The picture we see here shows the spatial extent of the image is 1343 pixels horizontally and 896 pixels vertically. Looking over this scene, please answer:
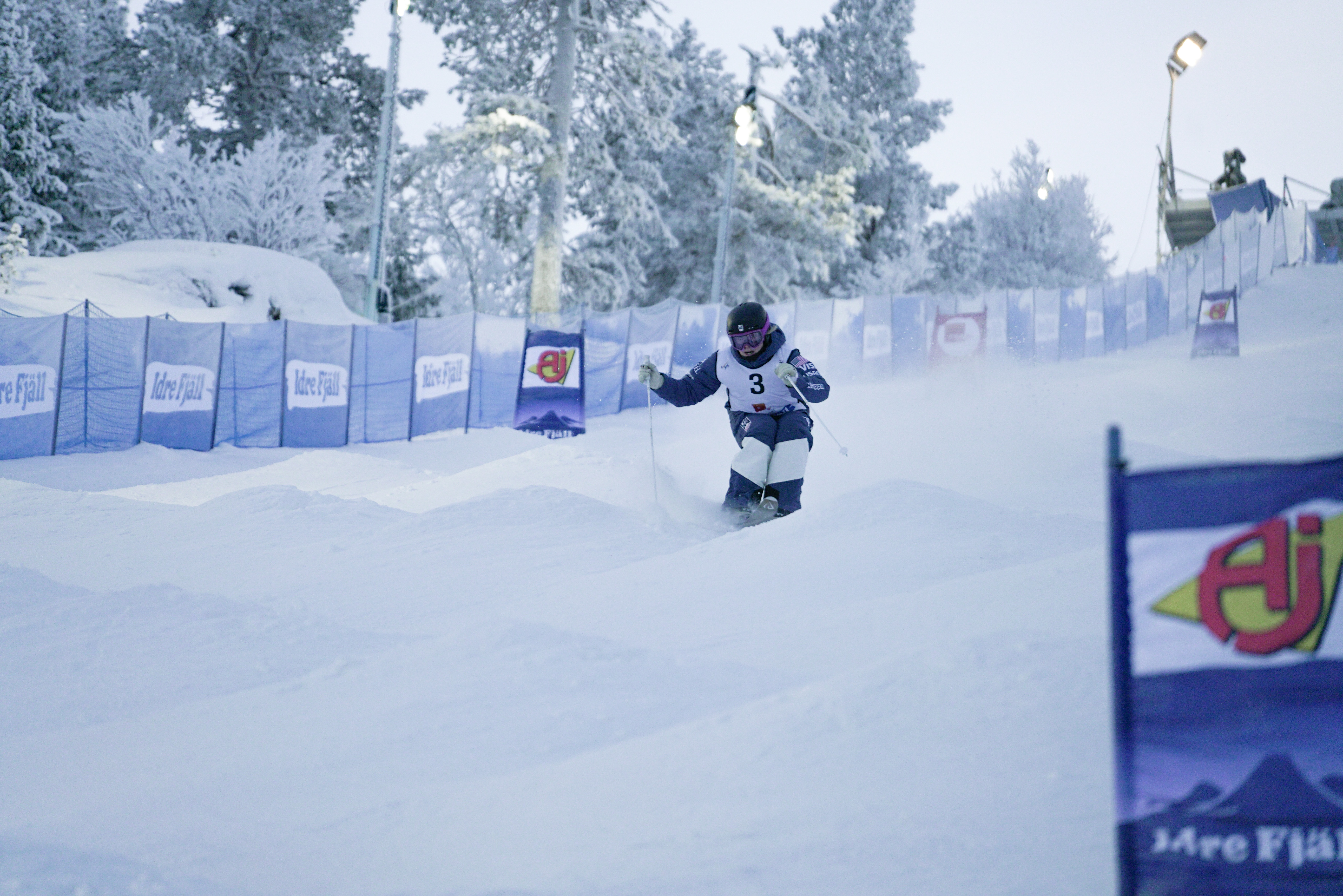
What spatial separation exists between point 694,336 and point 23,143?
17.7 m

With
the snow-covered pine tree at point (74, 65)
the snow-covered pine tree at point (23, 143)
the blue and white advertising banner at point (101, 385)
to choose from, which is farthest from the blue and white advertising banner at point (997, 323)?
the snow-covered pine tree at point (74, 65)

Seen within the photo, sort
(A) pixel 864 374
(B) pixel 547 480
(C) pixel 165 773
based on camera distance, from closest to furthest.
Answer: (C) pixel 165 773 < (B) pixel 547 480 < (A) pixel 864 374

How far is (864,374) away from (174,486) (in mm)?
15654

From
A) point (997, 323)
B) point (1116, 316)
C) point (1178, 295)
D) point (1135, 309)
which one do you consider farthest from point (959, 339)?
point (1178, 295)

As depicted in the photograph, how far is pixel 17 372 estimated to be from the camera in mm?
12875

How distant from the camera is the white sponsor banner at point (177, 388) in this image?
14.2 metres

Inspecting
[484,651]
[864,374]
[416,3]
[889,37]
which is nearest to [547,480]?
[484,651]

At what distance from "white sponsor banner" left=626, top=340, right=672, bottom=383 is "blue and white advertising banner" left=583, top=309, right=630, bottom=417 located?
0.13 metres

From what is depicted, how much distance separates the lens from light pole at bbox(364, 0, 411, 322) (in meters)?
16.9

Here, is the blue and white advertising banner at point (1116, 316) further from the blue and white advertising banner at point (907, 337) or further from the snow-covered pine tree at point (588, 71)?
the snow-covered pine tree at point (588, 71)

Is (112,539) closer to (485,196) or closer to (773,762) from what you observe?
(773,762)

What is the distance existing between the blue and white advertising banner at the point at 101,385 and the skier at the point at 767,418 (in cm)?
825

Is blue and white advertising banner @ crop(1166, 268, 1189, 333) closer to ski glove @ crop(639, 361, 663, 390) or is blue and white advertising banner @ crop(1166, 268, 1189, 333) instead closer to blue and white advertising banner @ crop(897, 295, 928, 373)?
blue and white advertising banner @ crop(897, 295, 928, 373)

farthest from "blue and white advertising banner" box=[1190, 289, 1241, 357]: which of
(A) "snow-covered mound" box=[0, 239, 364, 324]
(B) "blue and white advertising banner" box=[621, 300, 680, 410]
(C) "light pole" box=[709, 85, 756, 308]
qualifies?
(A) "snow-covered mound" box=[0, 239, 364, 324]
